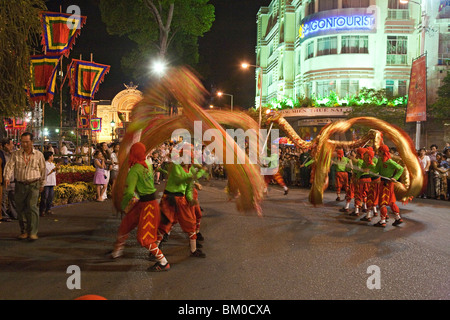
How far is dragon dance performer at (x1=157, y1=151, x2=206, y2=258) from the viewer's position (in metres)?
6.84

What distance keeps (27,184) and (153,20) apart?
2201 cm

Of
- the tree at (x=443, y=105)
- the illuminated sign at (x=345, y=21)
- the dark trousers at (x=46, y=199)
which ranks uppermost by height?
the illuminated sign at (x=345, y=21)

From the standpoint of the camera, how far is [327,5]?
3622 cm

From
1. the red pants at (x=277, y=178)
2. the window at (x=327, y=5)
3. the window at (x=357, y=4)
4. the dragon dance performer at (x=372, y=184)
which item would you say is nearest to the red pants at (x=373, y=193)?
the dragon dance performer at (x=372, y=184)

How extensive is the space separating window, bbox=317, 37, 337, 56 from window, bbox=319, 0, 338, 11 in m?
2.63

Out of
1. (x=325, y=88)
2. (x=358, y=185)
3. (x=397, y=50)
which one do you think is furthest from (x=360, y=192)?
(x=397, y=50)

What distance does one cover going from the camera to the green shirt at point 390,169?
9660 millimetres

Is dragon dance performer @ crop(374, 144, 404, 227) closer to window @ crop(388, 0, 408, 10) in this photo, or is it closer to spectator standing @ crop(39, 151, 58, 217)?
spectator standing @ crop(39, 151, 58, 217)

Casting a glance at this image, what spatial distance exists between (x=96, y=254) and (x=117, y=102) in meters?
56.4

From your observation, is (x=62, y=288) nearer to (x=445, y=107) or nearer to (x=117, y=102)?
(x=445, y=107)

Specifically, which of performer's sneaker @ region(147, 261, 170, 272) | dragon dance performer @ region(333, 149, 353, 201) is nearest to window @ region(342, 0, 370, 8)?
dragon dance performer @ region(333, 149, 353, 201)

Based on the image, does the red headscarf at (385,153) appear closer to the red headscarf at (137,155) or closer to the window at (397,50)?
the red headscarf at (137,155)

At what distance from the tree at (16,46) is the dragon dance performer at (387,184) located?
7860 mm

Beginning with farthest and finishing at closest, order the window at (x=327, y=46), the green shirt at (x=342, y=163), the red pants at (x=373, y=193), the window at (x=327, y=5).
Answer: the window at (x=327, y=5), the window at (x=327, y=46), the green shirt at (x=342, y=163), the red pants at (x=373, y=193)
